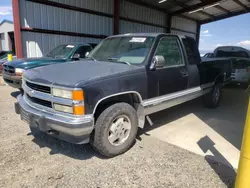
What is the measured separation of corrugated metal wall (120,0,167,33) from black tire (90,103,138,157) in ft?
40.5

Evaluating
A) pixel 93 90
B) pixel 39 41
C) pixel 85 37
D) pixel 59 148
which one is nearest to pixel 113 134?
pixel 93 90

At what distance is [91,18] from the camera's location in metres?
12.8

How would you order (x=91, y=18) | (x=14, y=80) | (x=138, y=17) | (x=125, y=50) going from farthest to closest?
(x=138, y=17) → (x=91, y=18) → (x=14, y=80) → (x=125, y=50)

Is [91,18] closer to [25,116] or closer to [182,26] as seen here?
[25,116]

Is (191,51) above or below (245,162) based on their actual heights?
above

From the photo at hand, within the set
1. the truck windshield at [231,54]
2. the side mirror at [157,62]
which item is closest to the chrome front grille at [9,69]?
the side mirror at [157,62]

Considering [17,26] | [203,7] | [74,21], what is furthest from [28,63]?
[203,7]

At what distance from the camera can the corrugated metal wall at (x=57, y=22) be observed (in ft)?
33.1

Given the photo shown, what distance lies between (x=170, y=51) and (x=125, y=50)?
0.94m

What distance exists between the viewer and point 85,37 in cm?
1271

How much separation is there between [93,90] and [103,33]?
1170 cm

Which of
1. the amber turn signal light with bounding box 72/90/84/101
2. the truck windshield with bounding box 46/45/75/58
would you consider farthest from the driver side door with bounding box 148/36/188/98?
the truck windshield with bounding box 46/45/75/58

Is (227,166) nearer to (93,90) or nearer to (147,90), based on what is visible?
(147,90)

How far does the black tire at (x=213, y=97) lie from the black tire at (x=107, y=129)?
3.35m
